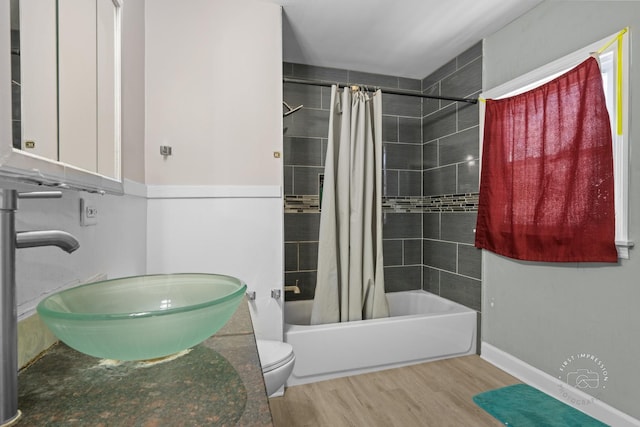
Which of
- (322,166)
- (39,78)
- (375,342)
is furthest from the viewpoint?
(322,166)

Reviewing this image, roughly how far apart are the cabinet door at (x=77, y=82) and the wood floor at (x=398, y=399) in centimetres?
164

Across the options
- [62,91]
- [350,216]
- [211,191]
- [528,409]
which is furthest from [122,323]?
[528,409]

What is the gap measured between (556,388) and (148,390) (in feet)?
7.80

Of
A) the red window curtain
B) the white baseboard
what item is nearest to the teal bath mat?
the white baseboard

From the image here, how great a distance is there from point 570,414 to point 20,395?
95.0 inches

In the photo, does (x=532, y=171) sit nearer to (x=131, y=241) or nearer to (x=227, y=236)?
(x=227, y=236)

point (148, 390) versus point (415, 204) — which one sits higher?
point (415, 204)

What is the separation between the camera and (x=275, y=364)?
1.58 m

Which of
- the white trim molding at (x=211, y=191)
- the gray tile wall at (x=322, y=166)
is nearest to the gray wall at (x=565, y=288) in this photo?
the gray tile wall at (x=322, y=166)

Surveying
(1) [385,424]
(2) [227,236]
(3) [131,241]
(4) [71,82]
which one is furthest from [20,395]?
(1) [385,424]

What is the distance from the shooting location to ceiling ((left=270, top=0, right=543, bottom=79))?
215 cm

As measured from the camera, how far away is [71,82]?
0.99m

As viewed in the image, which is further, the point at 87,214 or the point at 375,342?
the point at 375,342

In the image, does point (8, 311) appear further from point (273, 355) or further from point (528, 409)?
point (528, 409)
